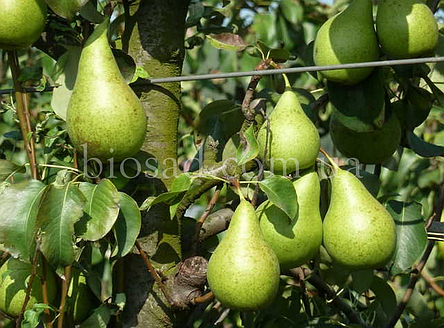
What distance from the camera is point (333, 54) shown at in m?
1.10

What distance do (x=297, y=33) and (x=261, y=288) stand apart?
150cm

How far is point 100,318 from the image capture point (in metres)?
1.15

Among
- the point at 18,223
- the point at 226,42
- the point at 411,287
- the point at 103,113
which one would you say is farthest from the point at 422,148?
the point at 18,223

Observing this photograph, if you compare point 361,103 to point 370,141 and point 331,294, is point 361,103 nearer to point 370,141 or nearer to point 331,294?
point 370,141

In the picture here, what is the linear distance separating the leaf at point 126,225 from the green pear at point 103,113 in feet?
0.22

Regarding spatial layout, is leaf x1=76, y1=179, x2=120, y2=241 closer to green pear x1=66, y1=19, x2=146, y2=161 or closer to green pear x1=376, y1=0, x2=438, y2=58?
green pear x1=66, y1=19, x2=146, y2=161

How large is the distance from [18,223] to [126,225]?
15 cm

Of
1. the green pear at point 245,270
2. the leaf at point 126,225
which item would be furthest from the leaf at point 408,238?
the leaf at point 126,225

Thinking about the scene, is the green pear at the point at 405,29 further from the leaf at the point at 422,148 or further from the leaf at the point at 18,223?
the leaf at the point at 18,223

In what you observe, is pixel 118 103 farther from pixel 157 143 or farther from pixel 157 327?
pixel 157 327

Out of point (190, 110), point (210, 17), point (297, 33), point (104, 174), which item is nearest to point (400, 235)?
point (104, 174)

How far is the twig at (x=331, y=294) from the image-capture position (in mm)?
1458

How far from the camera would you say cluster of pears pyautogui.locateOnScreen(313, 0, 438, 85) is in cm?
107

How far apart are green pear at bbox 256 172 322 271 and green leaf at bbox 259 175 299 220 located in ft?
0.13
